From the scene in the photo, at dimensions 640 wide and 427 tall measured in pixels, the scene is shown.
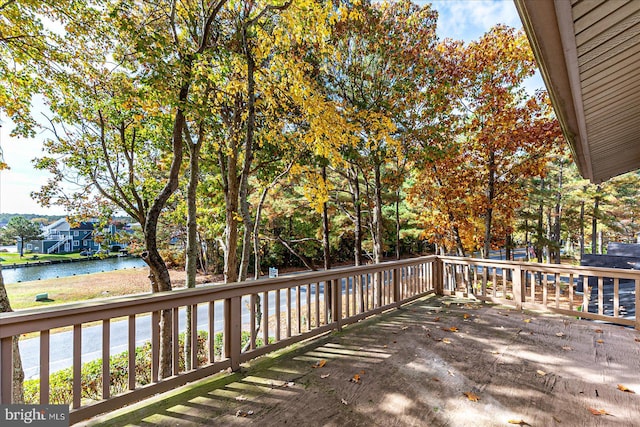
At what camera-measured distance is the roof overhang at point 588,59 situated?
1.38m

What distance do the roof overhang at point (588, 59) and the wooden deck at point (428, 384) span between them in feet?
7.52

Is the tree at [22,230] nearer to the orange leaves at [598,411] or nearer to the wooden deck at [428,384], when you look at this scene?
the wooden deck at [428,384]

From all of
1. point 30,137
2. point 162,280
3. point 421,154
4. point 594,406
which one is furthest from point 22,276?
point 594,406

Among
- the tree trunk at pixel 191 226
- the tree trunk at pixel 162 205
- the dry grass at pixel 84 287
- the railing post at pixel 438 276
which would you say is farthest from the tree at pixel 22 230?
the railing post at pixel 438 276

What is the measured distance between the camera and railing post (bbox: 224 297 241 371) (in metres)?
2.54

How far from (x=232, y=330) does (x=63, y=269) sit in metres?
22.1

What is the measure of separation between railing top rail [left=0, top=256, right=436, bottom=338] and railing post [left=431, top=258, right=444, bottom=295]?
347cm

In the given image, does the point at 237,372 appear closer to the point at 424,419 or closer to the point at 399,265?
the point at 424,419

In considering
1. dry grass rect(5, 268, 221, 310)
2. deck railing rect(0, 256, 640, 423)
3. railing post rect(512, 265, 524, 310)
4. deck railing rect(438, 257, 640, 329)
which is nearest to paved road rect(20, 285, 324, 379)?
dry grass rect(5, 268, 221, 310)

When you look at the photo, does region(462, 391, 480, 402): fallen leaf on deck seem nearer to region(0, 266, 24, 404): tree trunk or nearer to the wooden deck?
the wooden deck

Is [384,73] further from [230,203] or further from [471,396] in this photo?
[471,396]

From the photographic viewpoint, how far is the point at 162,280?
452cm

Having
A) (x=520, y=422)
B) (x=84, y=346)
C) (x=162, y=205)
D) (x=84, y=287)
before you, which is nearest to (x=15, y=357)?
(x=162, y=205)

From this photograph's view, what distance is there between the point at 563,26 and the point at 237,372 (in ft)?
11.0
